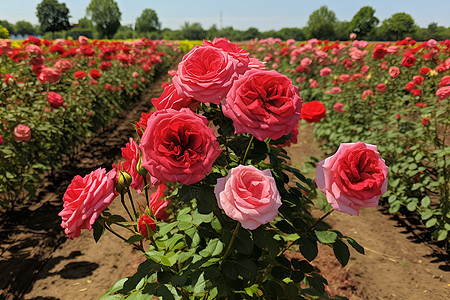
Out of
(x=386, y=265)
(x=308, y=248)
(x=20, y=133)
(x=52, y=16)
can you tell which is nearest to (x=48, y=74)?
(x=20, y=133)

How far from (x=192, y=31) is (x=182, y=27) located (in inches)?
156

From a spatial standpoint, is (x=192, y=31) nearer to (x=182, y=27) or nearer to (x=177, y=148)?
(x=182, y=27)

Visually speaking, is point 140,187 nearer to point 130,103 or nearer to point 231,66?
point 231,66

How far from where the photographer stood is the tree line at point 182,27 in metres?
40.9

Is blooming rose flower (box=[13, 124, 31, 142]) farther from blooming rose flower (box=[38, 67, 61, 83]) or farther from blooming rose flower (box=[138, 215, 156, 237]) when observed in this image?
blooming rose flower (box=[138, 215, 156, 237])

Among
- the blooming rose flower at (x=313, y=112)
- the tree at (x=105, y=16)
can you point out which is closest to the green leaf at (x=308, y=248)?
the blooming rose flower at (x=313, y=112)

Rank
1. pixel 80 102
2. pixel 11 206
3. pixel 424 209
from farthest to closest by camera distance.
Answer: pixel 80 102, pixel 11 206, pixel 424 209

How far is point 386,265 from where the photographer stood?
2.49m

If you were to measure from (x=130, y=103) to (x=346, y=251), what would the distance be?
709 centimetres

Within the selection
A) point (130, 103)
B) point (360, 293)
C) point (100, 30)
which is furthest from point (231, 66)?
point (100, 30)

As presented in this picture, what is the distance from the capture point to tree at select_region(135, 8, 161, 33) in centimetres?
5044

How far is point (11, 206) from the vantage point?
3105 mm

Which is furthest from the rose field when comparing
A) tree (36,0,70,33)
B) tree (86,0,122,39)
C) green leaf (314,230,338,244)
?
tree (36,0,70,33)

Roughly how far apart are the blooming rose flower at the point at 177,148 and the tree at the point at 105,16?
52.3m
